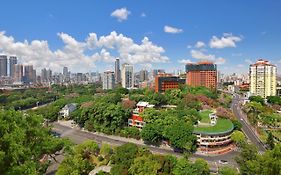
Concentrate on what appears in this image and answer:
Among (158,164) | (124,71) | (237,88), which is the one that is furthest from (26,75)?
(158,164)

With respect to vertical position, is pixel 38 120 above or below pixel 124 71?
below

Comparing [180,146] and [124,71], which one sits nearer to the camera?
[180,146]

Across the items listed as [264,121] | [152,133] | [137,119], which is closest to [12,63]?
[137,119]

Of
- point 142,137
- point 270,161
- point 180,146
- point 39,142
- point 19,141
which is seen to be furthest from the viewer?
point 142,137

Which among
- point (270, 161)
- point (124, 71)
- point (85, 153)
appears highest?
point (124, 71)

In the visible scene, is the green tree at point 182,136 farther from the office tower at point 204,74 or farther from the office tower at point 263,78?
the office tower at point 204,74

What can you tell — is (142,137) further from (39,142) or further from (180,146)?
(39,142)

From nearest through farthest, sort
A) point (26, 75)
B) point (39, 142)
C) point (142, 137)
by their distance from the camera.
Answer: point (39, 142)
point (142, 137)
point (26, 75)
